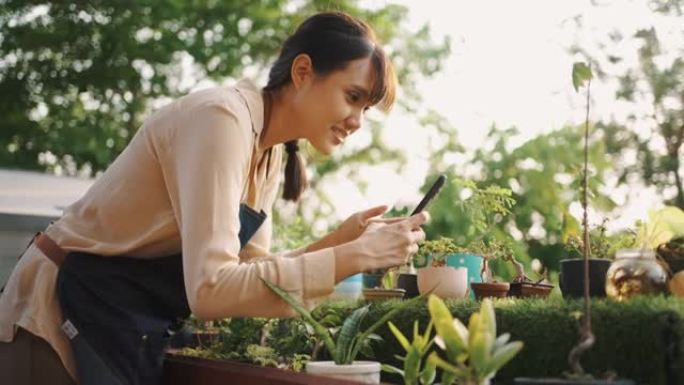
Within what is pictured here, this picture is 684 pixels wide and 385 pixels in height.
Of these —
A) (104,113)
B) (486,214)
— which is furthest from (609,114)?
(486,214)

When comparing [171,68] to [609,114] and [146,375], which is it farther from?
[146,375]

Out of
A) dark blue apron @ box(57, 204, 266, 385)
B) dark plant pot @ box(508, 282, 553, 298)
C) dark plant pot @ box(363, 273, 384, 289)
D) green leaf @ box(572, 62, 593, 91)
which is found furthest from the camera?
dark plant pot @ box(363, 273, 384, 289)

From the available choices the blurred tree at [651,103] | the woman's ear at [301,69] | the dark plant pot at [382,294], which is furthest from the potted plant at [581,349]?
the blurred tree at [651,103]

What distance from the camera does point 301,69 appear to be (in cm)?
183

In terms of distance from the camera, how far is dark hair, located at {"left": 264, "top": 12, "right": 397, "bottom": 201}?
1803mm

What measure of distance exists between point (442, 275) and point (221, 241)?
71cm

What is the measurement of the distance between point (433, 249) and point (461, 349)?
35.5 inches

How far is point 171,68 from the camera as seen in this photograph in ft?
32.3

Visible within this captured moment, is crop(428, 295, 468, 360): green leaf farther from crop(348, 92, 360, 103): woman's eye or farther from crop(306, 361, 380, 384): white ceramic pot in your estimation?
crop(348, 92, 360, 103): woman's eye

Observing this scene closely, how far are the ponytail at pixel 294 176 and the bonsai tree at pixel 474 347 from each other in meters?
0.99

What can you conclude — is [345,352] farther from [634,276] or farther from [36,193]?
[36,193]

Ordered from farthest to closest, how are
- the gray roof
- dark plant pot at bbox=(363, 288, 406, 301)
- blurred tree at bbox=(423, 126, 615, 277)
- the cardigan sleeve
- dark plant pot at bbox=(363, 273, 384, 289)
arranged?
1. blurred tree at bbox=(423, 126, 615, 277)
2. the gray roof
3. dark plant pot at bbox=(363, 273, 384, 289)
4. dark plant pot at bbox=(363, 288, 406, 301)
5. the cardigan sleeve

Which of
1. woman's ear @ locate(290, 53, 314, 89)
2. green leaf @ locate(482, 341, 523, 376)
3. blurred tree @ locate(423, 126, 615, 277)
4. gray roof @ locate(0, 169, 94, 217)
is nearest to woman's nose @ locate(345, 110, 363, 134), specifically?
woman's ear @ locate(290, 53, 314, 89)

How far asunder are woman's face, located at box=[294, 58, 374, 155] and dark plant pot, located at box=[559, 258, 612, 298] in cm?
54
